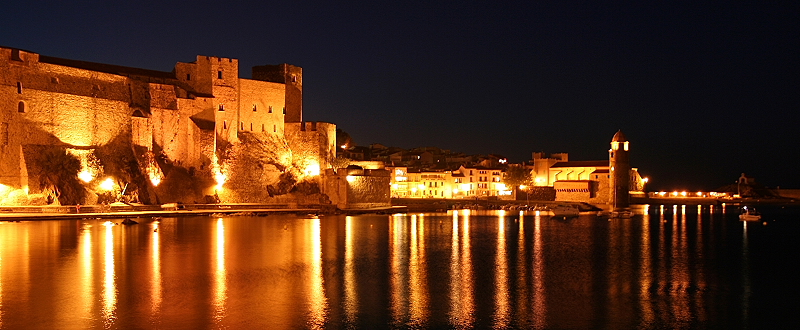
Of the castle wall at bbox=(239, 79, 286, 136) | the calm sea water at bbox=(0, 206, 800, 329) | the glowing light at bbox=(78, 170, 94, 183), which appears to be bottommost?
the calm sea water at bbox=(0, 206, 800, 329)

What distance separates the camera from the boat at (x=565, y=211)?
40781mm

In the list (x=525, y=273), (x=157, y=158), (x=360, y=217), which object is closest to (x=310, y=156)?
(x=360, y=217)

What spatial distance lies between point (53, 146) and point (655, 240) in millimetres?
23727

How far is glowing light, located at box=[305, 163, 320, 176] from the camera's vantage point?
3812 centimetres

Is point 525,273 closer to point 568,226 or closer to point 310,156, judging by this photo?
point 568,226

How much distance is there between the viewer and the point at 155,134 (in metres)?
32.3

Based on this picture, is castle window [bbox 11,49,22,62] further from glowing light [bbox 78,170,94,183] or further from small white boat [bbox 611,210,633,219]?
small white boat [bbox 611,210,633,219]

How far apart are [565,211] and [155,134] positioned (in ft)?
76.5

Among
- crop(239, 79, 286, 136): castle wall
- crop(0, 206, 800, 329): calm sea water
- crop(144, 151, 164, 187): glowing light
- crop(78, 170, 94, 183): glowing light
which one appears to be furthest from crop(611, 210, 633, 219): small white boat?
crop(78, 170, 94, 183): glowing light

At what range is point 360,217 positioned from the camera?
34.7m

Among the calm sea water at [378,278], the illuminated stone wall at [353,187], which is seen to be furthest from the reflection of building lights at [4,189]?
the illuminated stone wall at [353,187]

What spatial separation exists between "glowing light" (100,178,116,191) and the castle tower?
30.7 meters

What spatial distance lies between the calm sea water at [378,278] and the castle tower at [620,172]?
1851cm

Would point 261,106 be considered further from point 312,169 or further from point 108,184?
point 108,184
